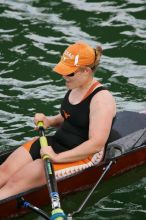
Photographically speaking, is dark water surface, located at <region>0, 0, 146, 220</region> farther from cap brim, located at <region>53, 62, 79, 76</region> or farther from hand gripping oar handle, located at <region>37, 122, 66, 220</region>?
cap brim, located at <region>53, 62, 79, 76</region>

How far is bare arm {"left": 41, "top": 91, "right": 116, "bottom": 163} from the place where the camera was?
8.85 meters

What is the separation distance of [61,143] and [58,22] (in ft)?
22.2

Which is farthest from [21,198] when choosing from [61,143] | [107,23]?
[107,23]

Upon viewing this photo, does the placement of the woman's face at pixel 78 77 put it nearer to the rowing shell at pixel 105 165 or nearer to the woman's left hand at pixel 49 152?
the woman's left hand at pixel 49 152

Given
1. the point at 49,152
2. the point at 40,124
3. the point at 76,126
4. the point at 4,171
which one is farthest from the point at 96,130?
the point at 4,171

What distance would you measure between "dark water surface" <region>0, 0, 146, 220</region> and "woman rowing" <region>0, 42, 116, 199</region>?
59 cm

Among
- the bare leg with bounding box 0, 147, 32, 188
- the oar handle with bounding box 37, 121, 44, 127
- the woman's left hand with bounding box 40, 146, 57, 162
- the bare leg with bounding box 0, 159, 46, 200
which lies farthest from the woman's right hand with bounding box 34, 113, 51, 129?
the bare leg with bounding box 0, 159, 46, 200

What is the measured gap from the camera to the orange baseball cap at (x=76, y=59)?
8844mm

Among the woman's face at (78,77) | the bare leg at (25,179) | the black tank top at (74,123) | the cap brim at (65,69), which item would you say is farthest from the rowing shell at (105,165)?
the cap brim at (65,69)

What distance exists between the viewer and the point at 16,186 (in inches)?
349

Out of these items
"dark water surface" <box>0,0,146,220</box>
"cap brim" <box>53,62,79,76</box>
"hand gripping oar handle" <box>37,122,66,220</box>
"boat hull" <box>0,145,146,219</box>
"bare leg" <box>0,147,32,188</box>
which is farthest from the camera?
"dark water surface" <box>0,0,146,220</box>

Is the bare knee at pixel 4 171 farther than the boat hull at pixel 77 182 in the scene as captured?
Yes

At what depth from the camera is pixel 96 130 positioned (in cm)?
884

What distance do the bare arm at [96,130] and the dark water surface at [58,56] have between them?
2.52ft
